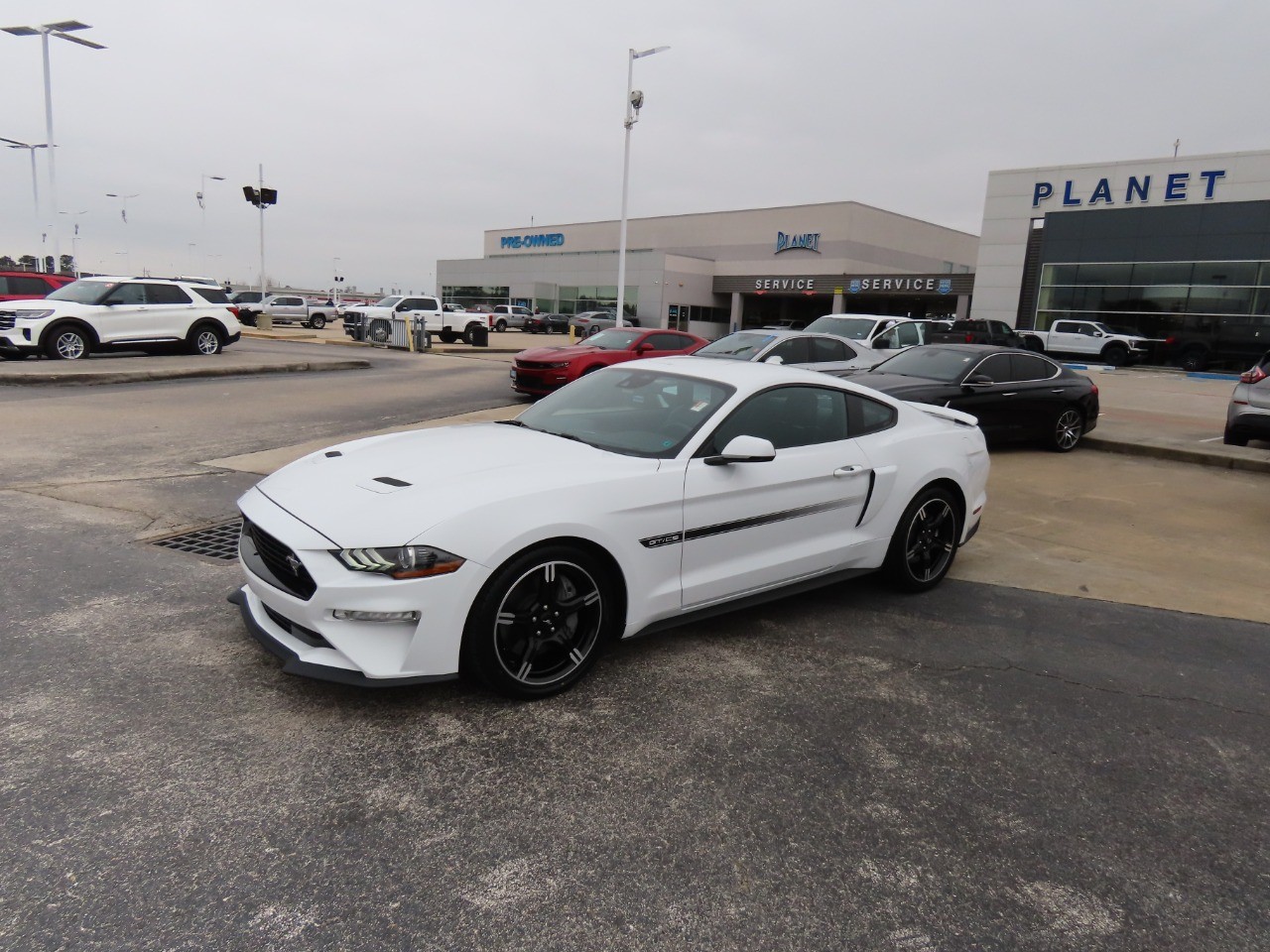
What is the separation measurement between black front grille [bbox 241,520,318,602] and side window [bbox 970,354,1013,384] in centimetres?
904

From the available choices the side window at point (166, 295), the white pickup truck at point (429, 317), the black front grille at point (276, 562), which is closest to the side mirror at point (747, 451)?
the black front grille at point (276, 562)

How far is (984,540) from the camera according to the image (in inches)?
263

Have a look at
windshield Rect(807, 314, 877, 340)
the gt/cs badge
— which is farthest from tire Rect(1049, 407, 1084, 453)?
the gt/cs badge

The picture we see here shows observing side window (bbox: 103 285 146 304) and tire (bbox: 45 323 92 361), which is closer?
tire (bbox: 45 323 92 361)

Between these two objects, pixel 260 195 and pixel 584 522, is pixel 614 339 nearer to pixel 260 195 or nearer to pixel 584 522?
pixel 584 522

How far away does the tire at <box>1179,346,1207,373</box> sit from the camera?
31.9 m

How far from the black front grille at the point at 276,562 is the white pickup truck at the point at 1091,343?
105ft

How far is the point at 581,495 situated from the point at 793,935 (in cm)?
184

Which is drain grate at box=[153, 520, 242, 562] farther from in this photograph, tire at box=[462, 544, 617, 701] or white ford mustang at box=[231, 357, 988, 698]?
tire at box=[462, 544, 617, 701]

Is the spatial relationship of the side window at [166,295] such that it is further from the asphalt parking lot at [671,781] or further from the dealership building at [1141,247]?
the dealership building at [1141,247]

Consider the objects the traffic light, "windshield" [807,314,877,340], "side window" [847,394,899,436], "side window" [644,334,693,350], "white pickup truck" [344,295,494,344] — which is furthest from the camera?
the traffic light

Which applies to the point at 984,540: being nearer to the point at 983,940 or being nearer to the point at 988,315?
the point at 983,940

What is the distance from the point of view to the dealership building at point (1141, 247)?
32281mm

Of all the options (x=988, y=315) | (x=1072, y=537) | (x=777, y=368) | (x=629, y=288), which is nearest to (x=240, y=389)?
(x=777, y=368)
